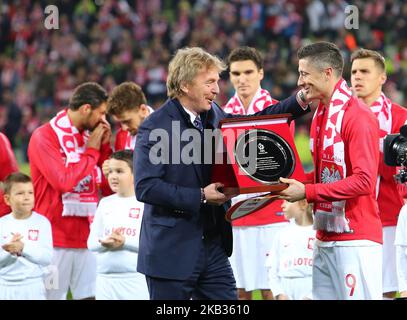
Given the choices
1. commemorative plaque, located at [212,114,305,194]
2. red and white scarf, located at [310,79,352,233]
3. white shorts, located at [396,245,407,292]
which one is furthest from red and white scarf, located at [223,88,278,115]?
commemorative plaque, located at [212,114,305,194]

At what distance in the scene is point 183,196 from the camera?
5.39 meters

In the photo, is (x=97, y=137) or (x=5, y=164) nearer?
(x=97, y=137)

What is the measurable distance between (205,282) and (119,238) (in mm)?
1802

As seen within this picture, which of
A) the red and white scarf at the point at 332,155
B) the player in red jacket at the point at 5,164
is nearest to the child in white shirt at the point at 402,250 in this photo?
the red and white scarf at the point at 332,155

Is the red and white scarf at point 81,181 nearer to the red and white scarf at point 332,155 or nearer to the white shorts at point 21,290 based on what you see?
the white shorts at point 21,290

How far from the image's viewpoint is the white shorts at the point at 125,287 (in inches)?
289

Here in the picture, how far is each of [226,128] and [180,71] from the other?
475 mm

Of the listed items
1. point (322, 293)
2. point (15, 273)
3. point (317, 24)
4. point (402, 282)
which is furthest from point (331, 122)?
point (317, 24)

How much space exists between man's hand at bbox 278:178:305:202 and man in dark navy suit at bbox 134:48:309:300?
34 centimetres

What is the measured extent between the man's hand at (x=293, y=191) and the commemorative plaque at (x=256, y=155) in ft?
0.12

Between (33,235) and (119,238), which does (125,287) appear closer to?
(119,238)

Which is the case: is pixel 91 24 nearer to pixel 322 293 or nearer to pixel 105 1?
pixel 105 1

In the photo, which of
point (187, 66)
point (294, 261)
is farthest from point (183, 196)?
point (294, 261)

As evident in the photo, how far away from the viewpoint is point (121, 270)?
7336 millimetres
